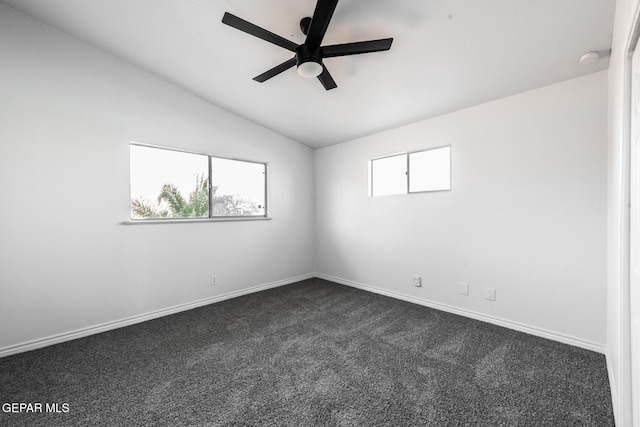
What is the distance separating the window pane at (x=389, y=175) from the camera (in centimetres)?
361

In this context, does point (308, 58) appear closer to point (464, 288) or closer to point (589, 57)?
point (589, 57)

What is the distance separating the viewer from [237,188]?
3896 mm

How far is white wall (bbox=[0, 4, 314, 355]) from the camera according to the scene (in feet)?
7.61

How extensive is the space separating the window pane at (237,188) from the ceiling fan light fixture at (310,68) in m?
2.15

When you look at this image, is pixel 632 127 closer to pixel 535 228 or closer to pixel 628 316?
pixel 628 316

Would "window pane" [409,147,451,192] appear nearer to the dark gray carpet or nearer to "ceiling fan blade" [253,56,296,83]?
the dark gray carpet

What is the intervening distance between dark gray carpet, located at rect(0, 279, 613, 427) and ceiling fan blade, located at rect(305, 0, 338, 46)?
2.33 meters

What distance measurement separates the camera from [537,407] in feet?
5.25

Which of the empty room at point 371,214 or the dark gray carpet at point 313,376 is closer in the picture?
the dark gray carpet at point 313,376

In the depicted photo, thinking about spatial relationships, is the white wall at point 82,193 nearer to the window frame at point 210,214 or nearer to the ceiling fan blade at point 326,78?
the window frame at point 210,214

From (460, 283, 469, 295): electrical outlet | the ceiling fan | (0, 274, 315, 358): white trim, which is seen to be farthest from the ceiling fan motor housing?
(0, 274, 315, 358): white trim

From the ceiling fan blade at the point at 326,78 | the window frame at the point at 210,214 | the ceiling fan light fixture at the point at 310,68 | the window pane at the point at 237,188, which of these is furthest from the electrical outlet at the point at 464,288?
the window pane at the point at 237,188

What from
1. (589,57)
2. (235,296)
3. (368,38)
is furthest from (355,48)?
(235,296)

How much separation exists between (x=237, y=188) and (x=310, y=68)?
2.39 m
